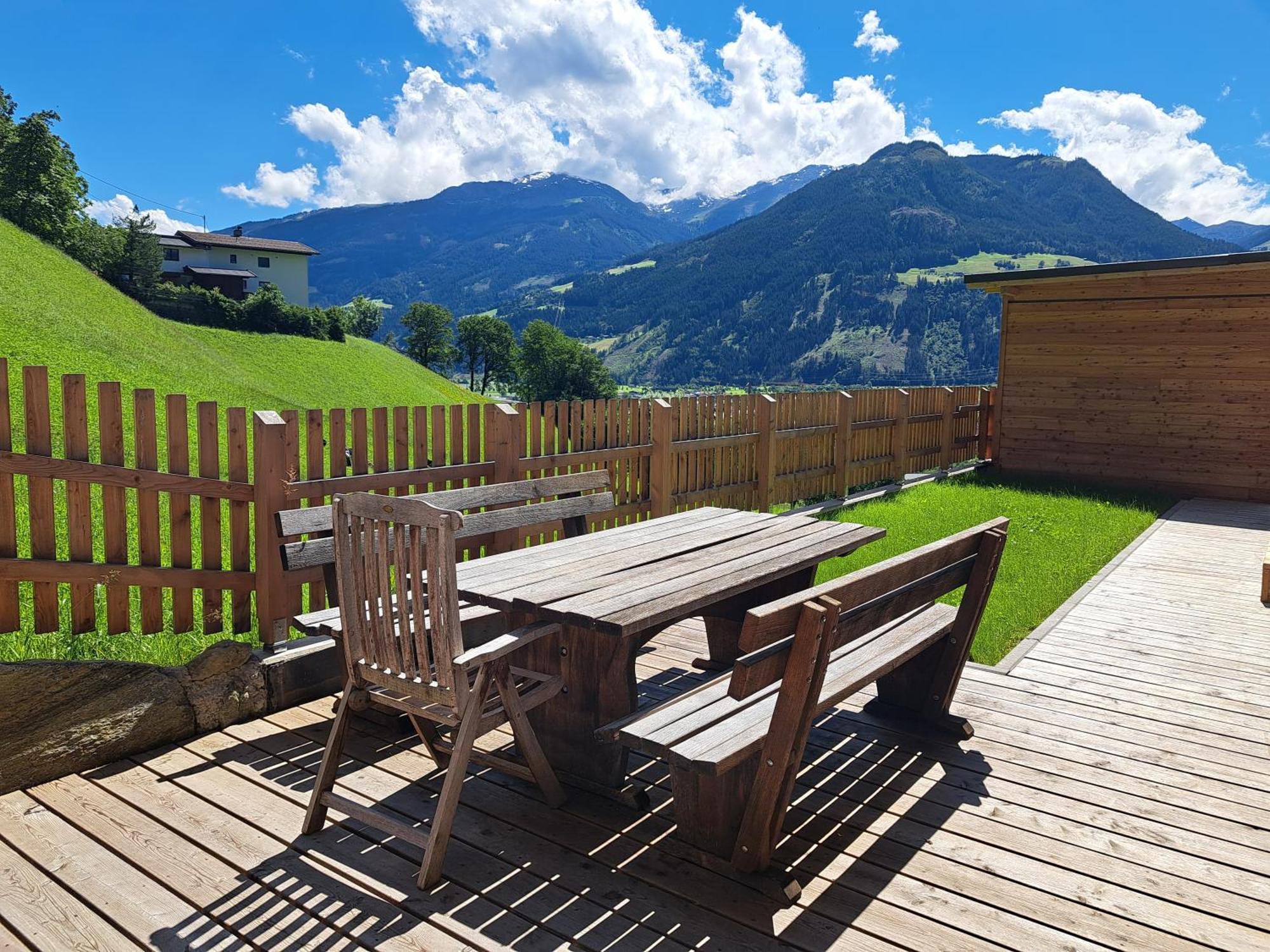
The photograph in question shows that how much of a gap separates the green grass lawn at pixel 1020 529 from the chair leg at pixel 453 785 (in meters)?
3.36

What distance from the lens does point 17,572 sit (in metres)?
3.85

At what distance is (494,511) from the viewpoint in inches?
196

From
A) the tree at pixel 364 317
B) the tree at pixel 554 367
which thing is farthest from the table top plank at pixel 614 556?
the tree at pixel 364 317

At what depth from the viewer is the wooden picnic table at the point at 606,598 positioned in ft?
10.7

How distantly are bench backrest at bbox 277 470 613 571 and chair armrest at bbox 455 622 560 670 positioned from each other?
1.06 m

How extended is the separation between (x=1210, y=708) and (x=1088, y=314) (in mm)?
10745

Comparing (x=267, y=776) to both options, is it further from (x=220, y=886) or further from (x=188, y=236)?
(x=188, y=236)

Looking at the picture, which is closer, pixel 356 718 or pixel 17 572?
pixel 17 572

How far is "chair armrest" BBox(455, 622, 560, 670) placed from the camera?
2.84 metres

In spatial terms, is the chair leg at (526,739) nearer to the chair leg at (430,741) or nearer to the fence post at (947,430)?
the chair leg at (430,741)

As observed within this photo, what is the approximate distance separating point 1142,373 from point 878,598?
12.3 metres

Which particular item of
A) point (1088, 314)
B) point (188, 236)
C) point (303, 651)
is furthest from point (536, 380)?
point (303, 651)

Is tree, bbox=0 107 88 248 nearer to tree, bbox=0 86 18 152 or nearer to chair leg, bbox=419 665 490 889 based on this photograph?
tree, bbox=0 86 18 152

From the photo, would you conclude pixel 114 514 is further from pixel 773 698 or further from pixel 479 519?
pixel 773 698
